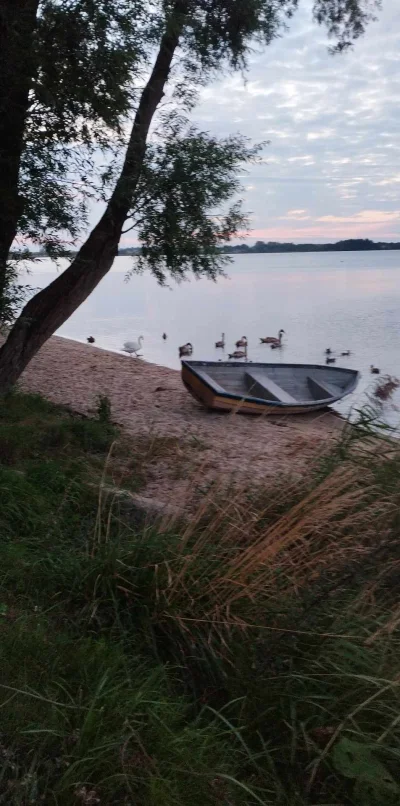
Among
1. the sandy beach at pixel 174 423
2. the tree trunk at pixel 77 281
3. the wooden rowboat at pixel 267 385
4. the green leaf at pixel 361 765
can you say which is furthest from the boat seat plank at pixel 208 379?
the green leaf at pixel 361 765

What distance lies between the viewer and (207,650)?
405 centimetres

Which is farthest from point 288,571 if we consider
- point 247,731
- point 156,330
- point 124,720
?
point 156,330

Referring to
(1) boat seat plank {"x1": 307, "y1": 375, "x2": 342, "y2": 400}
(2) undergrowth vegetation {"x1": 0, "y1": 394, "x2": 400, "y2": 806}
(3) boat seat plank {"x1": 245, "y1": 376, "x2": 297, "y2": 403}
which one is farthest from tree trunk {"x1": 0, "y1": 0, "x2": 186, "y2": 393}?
(1) boat seat plank {"x1": 307, "y1": 375, "x2": 342, "y2": 400}

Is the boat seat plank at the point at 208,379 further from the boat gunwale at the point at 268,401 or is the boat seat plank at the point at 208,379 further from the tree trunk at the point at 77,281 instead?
the tree trunk at the point at 77,281

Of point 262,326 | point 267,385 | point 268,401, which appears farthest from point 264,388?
point 262,326

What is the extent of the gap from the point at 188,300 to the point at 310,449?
136ft

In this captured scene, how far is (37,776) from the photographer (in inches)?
114

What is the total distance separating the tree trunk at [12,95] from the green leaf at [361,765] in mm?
6010

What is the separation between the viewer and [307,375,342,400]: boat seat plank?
43.0 ft

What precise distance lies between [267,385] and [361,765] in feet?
32.4

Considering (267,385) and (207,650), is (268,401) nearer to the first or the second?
(267,385)

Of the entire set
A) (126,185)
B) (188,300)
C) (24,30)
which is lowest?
(188,300)

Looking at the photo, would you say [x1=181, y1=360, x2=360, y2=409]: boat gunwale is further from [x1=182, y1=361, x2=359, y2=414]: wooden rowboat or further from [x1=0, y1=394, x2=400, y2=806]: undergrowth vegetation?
[x1=0, y1=394, x2=400, y2=806]: undergrowth vegetation

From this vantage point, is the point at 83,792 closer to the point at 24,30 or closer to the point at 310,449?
the point at 310,449
